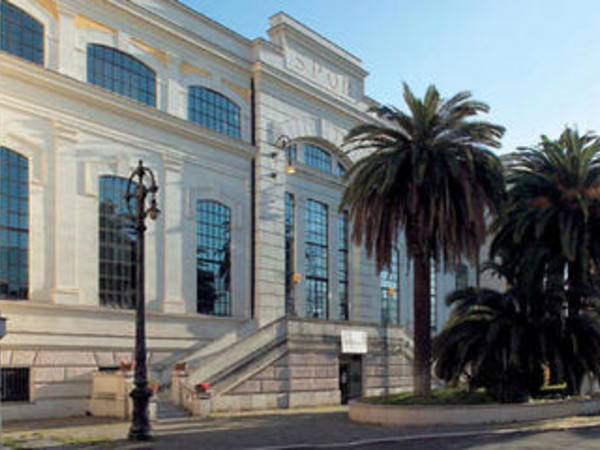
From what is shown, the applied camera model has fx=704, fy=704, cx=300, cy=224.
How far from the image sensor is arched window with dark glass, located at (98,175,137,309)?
26844 mm

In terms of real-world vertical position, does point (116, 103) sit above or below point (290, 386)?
above

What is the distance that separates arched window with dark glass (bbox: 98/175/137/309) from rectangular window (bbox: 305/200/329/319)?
11.5 meters

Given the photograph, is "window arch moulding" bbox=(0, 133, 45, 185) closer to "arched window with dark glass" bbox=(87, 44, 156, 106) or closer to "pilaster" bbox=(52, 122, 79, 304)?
"pilaster" bbox=(52, 122, 79, 304)

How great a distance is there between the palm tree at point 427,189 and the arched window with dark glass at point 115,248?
29.9ft

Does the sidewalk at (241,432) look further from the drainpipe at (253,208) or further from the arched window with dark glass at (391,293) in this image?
the arched window with dark glass at (391,293)

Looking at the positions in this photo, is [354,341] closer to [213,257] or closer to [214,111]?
[213,257]

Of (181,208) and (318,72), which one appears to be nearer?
(181,208)

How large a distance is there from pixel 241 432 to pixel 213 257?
1293 cm

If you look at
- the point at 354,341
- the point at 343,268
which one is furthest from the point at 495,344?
the point at 343,268

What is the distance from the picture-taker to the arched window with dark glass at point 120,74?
2720 centimetres

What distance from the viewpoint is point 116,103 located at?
1077 inches

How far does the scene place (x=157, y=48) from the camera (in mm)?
29609

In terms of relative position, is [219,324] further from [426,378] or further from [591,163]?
[591,163]

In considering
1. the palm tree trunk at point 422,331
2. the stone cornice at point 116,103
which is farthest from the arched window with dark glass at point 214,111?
the palm tree trunk at point 422,331
